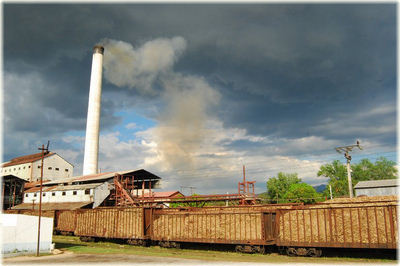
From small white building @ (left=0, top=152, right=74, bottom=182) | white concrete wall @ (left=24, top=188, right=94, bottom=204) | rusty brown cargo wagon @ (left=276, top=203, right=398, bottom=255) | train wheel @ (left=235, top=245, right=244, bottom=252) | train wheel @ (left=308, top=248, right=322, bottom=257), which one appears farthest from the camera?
small white building @ (left=0, top=152, right=74, bottom=182)

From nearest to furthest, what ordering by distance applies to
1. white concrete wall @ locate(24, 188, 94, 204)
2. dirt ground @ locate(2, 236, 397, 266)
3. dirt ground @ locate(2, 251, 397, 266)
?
1. dirt ground @ locate(2, 251, 397, 266)
2. dirt ground @ locate(2, 236, 397, 266)
3. white concrete wall @ locate(24, 188, 94, 204)

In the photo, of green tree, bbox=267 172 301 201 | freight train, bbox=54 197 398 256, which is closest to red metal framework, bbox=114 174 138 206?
freight train, bbox=54 197 398 256

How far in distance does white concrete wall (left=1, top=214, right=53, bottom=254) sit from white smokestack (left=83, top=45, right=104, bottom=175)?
135 feet

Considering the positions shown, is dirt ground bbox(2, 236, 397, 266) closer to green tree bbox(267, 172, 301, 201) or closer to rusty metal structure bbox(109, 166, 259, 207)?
rusty metal structure bbox(109, 166, 259, 207)

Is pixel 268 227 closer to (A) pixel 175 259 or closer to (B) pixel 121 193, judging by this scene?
(A) pixel 175 259

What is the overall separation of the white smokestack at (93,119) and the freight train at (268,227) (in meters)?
34.7

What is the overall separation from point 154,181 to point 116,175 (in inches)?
323

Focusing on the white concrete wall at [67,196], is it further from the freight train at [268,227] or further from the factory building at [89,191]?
the freight train at [268,227]

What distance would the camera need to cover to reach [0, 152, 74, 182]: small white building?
7288cm

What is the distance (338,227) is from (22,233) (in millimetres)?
21845

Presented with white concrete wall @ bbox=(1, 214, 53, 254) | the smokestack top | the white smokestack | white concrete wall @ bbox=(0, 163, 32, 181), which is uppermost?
the smokestack top

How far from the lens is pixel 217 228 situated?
23.7 meters

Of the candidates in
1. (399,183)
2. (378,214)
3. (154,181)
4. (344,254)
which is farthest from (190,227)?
(399,183)

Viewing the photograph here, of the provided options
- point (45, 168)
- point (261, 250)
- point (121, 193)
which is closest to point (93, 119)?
point (45, 168)
